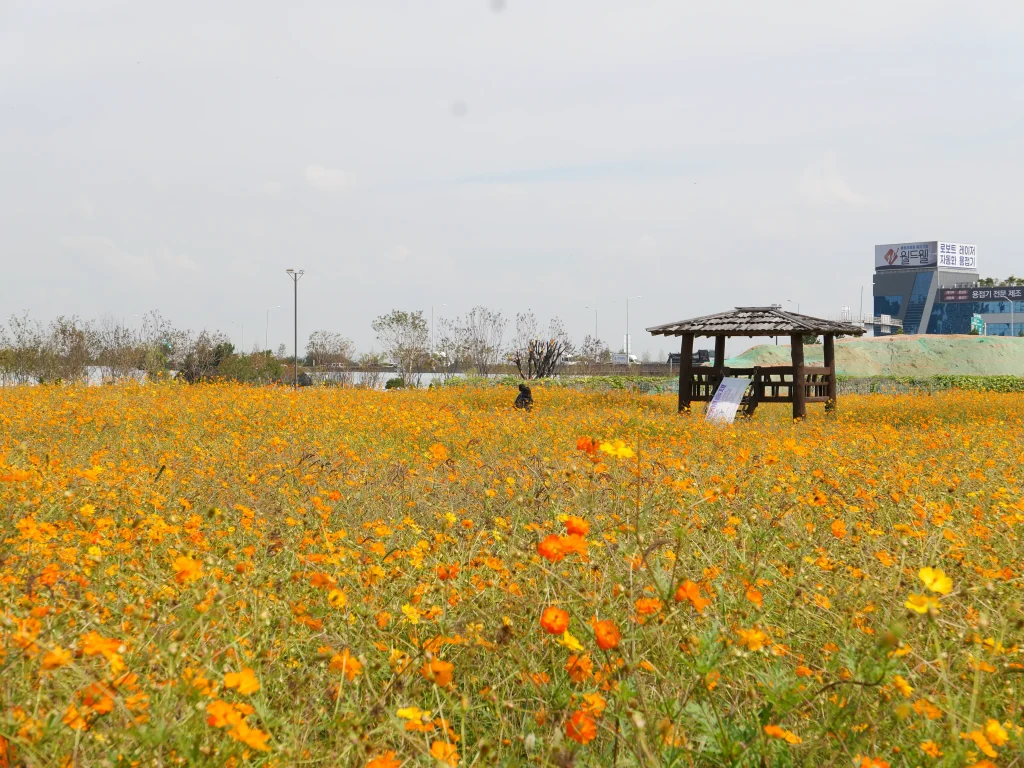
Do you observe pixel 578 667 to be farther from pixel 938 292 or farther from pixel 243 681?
pixel 938 292

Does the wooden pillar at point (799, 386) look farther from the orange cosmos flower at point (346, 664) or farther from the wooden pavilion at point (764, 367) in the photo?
the orange cosmos flower at point (346, 664)

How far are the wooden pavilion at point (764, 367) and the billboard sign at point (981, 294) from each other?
90085 millimetres

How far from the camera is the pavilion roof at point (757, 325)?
15.0 m

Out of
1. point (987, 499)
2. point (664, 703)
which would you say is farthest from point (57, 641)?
point (987, 499)

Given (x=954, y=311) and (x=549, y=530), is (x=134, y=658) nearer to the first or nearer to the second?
(x=549, y=530)

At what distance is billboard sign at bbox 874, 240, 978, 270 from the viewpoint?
10119 centimetres

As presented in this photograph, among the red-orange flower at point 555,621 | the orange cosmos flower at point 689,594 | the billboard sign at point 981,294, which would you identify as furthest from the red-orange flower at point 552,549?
the billboard sign at point 981,294

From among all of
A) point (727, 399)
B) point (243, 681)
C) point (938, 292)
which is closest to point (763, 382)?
point (727, 399)

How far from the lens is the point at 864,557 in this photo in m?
3.04

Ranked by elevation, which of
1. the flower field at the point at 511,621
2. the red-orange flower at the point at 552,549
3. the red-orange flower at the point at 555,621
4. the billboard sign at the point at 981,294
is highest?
the billboard sign at the point at 981,294

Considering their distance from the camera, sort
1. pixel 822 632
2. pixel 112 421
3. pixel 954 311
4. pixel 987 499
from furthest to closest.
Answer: pixel 954 311
pixel 112 421
pixel 987 499
pixel 822 632

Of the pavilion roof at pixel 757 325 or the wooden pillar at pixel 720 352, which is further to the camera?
the wooden pillar at pixel 720 352

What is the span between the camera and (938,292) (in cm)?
9919

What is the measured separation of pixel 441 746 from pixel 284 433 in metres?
7.50
